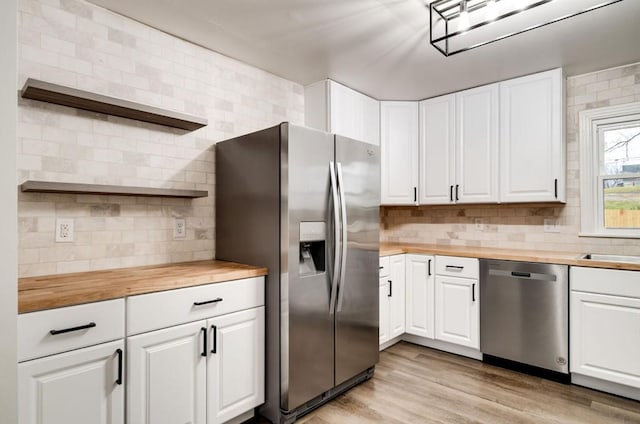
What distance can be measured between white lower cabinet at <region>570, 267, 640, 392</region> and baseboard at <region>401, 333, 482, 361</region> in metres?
0.72

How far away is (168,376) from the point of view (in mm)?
1780

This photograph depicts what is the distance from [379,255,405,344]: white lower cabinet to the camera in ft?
10.4

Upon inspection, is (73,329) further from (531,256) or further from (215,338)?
(531,256)

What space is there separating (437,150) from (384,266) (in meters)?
1.35

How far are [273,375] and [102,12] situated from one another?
2.35 m

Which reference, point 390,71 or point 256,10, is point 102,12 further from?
point 390,71

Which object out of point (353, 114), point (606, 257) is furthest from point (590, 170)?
point (353, 114)

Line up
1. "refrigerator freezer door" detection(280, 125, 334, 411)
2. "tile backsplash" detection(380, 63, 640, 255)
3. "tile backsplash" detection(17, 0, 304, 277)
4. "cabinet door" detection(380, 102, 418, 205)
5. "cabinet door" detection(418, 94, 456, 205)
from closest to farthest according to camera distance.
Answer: "tile backsplash" detection(17, 0, 304, 277) < "refrigerator freezer door" detection(280, 125, 334, 411) < "tile backsplash" detection(380, 63, 640, 255) < "cabinet door" detection(418, 94, 456, 205) < "cabinet door" detection(380, 102, 418, 205)

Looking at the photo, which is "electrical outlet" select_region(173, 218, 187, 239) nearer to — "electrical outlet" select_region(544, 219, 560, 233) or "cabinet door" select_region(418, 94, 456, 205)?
"cabinet door" select_region(418, 94, 456, 205)

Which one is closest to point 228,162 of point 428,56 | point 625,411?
point 428,56

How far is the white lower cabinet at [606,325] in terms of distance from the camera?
240cm

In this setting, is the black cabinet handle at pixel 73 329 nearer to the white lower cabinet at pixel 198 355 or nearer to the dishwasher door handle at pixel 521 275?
the white lower cabinet at pixel 198 355

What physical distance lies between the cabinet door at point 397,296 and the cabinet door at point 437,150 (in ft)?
2.57

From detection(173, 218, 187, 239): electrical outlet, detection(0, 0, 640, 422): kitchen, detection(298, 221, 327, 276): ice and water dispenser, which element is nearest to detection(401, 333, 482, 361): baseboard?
detection(0, 0, 640, 422): kitchen
